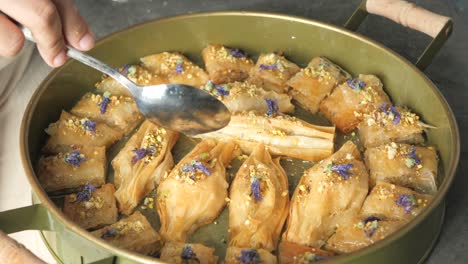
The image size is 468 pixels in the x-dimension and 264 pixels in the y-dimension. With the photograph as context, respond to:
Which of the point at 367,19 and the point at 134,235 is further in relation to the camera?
the point at 367,19

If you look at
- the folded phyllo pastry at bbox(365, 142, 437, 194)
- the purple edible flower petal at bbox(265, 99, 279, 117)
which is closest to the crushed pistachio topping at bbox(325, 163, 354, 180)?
the folded phyllo pastry at bbox(365, 142, 437, 194)

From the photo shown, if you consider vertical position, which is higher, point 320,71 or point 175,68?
point 320,71

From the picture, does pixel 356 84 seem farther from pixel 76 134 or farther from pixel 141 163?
pixel 76 134

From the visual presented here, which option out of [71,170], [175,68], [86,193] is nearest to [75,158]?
[71,170]

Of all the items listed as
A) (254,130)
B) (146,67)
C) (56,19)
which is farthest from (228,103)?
(56,19)

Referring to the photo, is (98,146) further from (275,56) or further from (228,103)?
(275,56)

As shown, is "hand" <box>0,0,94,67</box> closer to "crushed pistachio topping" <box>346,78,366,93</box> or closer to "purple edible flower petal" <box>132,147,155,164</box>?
"purple edible flower petal" <box>132,147,155,164</box>
